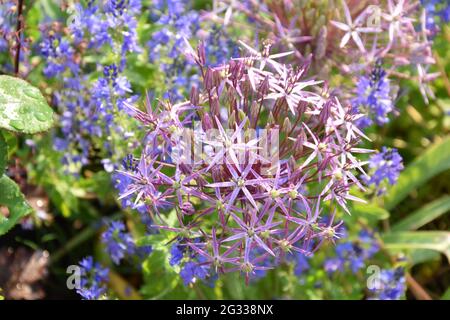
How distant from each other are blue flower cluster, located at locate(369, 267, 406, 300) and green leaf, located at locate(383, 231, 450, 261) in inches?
12.2

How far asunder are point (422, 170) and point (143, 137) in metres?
1.29

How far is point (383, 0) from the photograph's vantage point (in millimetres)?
2564

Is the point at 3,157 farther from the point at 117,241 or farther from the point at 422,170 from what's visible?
the point at 422,170

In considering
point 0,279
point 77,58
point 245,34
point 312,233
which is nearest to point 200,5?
point 245,34

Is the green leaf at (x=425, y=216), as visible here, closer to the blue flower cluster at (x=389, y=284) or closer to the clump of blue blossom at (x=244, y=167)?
the blue flower cluster at (x=389, y=284)

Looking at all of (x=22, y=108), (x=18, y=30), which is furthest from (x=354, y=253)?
(x=18, y=30)

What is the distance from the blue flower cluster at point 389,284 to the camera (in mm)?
2320

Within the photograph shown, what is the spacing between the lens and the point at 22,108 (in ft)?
7.02

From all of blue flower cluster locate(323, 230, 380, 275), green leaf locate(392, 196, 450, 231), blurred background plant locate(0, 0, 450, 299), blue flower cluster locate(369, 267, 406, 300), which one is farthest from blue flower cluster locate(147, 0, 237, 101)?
green leaf locate(392, 196, 450, 231)

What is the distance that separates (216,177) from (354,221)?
0.83 metres

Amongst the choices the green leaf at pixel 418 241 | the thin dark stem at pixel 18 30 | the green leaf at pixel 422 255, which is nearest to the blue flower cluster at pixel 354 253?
the green leaf at pixel 418 241

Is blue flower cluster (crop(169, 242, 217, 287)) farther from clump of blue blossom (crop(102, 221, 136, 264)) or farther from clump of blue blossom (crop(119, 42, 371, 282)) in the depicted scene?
clump of blue blossom (crop(102, 221, 136, 264))

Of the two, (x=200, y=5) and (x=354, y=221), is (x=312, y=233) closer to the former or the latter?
(x=354, y=221)

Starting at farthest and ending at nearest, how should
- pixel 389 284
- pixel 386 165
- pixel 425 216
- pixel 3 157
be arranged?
1. pixel 425 216
2. pixel 389 284
3. pixel 386 165
4. pixel 3 157
